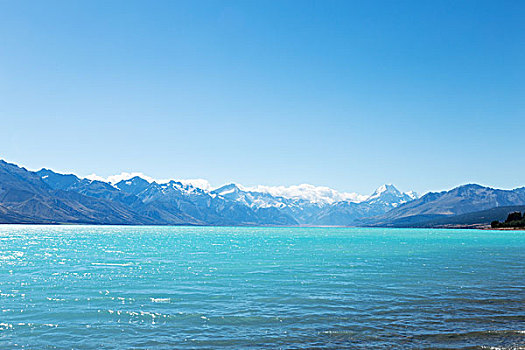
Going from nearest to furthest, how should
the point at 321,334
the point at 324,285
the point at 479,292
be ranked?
the point at 321,334 → the point at 479,292 → the point at 324,285

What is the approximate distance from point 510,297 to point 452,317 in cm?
1185

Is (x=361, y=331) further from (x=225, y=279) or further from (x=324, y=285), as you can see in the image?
Result: (x=225, y=279)

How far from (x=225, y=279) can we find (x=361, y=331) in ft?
85.9

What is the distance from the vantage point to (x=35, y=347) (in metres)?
22.6

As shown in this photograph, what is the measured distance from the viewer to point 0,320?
93.1 ft

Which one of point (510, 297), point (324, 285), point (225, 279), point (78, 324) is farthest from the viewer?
point (225, 279)

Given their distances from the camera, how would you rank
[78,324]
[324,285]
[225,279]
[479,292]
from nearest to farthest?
[78,324] → [479,292] → [324,285] → [225,279]

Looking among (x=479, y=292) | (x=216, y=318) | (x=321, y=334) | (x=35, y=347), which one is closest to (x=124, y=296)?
(x=216, y=318)

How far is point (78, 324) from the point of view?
27.7 m

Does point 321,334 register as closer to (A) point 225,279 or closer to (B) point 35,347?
(B) point 35,347

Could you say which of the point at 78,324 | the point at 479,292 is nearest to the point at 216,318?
the point at 78,324

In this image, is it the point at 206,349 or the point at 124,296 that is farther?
the point at 124,296

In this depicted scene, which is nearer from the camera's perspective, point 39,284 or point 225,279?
point 39,284

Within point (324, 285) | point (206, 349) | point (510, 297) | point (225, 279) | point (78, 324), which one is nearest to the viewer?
point (206, 349)
